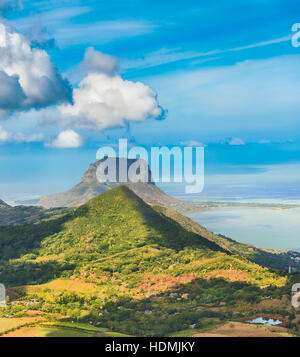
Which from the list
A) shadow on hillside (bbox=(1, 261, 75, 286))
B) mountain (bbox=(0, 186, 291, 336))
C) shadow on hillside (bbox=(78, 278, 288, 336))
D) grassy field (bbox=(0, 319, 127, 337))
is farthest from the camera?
shadow on hillside (bbox=(1, 261, 75, 286))

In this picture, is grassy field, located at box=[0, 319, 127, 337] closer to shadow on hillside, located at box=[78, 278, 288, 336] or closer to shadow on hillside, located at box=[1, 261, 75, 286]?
shadow on hillside, located at box=[78, 278, 288, 336]

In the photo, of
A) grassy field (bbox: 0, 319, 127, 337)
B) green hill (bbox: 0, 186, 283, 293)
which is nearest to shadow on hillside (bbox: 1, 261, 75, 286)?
green hill (bbox: 0, 186, 283, 293)

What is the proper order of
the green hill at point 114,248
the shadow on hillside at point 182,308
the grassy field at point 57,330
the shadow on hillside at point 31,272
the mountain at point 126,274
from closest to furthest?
the grassy field at point 57,330 < the shadow on hillside at point 182,308 < the mountain at point 126,274 < the green hill at point 114,248 < the shadow on hillside at point 31,272

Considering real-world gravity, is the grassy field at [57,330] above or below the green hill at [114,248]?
below

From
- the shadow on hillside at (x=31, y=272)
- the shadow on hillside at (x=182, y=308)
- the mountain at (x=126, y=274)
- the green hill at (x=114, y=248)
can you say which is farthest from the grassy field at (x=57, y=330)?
the shadow on hillside at (x=31, y=272)

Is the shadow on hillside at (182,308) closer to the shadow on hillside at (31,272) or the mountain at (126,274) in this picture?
the mountain at (126,274)

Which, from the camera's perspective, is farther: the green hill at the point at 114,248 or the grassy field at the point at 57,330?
the green hill at the point at 114,248
